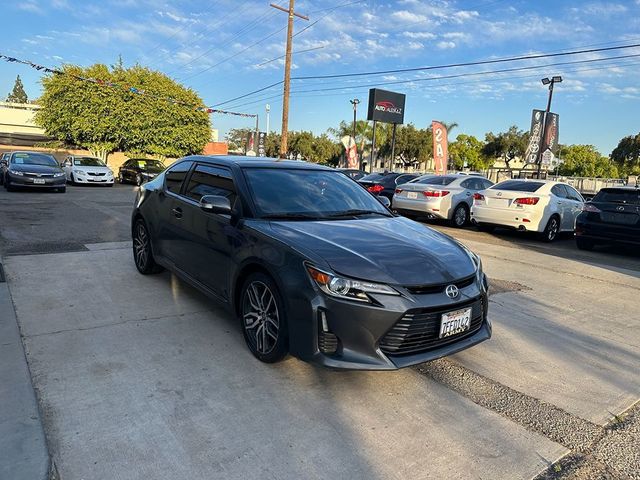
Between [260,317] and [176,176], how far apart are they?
8.18 feet

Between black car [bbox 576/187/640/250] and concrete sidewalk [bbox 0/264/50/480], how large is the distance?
10.1 m

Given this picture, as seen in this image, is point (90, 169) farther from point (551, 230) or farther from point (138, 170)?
point (551, 230)

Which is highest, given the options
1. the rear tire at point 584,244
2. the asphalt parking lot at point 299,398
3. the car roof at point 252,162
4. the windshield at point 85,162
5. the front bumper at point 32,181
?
the car roof at point 252,162

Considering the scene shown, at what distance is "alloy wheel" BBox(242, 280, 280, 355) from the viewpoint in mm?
3555

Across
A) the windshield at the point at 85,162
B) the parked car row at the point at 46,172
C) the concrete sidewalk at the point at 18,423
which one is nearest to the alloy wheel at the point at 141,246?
the concrete sidewalk at the point at 18,423

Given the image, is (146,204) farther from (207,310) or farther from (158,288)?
(207,310)

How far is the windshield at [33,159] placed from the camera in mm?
17422

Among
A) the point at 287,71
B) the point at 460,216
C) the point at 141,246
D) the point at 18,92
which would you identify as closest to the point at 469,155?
the point at 287,71

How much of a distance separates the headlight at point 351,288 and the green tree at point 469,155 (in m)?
79.5

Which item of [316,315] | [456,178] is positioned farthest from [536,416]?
[456,178]

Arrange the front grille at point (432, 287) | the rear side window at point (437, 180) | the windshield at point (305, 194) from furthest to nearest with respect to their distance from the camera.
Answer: the rear side window at point (437, 180) → the windshield at point (305, 194) → the front grille at point (432, 287)

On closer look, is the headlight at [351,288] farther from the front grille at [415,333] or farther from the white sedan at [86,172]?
the white sedan at [86,172]

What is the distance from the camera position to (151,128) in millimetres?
30156

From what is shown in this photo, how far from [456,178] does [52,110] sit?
25605 mm
